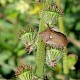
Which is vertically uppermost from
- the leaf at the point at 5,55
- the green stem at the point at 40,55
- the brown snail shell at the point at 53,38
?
the brown snail shell at the point at 53,38

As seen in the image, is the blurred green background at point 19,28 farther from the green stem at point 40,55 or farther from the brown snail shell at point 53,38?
the brown snail shell at point 53,38

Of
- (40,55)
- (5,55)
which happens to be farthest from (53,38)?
(5,55)

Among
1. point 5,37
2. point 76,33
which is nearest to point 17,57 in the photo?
point 5,37

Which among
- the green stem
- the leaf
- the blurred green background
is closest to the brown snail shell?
the green stem

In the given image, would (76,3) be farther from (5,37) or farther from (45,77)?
(45,77)

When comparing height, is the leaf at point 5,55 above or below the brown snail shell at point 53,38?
below

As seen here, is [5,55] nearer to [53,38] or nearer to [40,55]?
[40,55]

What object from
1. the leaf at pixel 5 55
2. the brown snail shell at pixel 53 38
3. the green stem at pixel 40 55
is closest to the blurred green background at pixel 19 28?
the leaf at pixel 5 55
